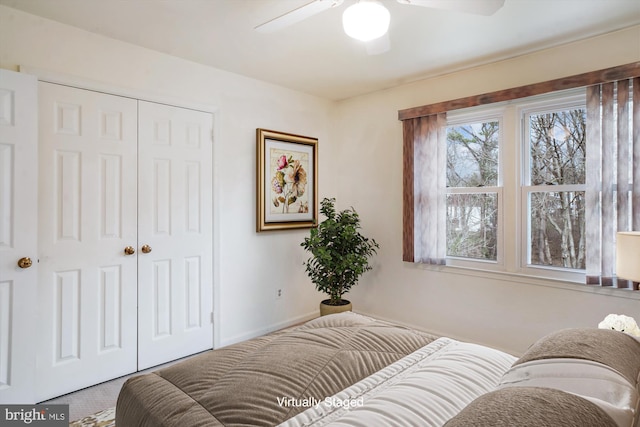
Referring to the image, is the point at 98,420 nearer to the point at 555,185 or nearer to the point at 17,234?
the point at 17,234

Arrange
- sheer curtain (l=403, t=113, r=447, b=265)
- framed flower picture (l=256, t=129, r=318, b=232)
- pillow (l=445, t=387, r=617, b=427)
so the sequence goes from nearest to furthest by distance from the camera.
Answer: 1. pillow (l=445, t=387, r=617, b=427)
2. sheer curtain (l=403, t=113, r=447, b=265)
3. framed flower picture (l=256, t=129, r=318, b=232)

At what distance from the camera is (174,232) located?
9.53 ft

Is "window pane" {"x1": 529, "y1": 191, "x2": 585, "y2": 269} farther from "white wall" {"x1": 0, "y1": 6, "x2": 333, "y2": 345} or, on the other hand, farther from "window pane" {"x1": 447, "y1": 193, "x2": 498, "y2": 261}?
"white wall" {"x1": 0, "y1": 6, "x2": 333, "y2": 345}

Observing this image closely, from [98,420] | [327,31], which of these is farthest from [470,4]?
[98,420]

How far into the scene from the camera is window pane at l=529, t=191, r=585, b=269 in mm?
2686

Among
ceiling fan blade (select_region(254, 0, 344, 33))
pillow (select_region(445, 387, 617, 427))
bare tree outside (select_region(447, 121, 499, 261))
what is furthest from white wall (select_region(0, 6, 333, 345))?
pillow (select_region(445, 387, 617, 427))

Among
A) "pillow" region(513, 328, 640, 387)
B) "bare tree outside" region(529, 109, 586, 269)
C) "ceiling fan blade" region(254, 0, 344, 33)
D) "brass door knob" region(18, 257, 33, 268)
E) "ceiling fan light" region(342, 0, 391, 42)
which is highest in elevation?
"ceiling fan blade" region(254, 0, 344, 33)

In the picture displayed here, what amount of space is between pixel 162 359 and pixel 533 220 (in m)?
3.15

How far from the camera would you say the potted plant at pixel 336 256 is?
11.1 ft

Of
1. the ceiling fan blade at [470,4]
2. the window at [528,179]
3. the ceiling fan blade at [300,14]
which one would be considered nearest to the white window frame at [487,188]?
the window at [528,179]

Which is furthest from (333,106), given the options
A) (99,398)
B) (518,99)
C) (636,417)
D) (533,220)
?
(636,417)

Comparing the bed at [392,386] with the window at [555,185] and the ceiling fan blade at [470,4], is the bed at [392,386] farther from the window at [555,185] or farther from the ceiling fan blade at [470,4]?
the window at [555,185]

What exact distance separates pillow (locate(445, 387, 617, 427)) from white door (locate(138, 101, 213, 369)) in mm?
2579

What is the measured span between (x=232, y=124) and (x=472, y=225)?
236 cm
